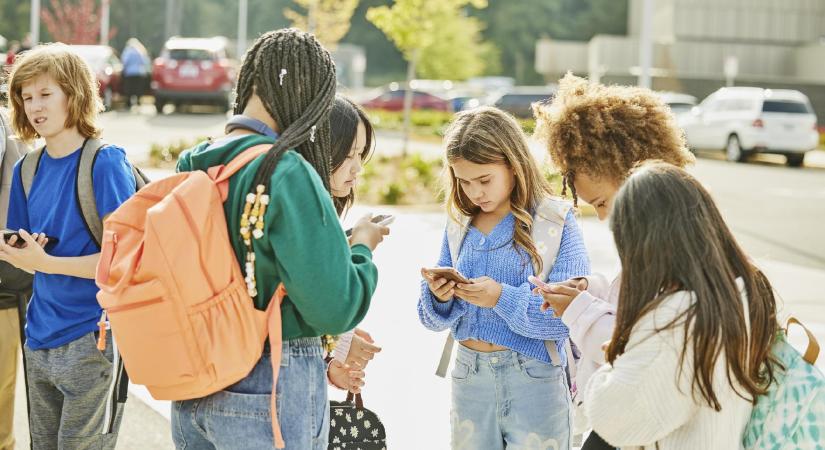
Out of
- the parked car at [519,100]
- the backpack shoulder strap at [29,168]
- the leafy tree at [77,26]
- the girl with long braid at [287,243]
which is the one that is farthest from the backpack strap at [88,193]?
the leafy tree at [77,26]

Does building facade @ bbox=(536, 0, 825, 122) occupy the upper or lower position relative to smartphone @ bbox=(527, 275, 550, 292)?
upper

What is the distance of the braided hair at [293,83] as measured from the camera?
270 centimetres

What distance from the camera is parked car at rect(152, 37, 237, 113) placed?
96.4ft

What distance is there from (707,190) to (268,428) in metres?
1.23

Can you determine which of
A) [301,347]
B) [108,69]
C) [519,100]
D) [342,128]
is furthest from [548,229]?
[519,100]

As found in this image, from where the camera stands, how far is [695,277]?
258 centimetres

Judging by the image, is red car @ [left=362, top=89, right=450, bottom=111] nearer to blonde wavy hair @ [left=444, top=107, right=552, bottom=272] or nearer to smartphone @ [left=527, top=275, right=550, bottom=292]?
blonde wavy hair @ [left=444, top=107, right=552, bottom=272]

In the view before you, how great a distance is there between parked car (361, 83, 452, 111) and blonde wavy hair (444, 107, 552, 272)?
34.7m

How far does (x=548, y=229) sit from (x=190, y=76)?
26.9m

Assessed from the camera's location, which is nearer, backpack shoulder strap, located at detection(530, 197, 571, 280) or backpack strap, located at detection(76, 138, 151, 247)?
backpack shoulder strap, located at detection(530, 197, 571, 280)

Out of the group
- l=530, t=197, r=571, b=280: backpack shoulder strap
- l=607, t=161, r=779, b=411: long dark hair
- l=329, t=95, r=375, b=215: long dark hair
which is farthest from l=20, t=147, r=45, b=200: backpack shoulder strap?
l=607, t=161, r=779, b=411: long dark hair

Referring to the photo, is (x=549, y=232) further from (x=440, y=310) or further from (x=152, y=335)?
(x=152, y=335)

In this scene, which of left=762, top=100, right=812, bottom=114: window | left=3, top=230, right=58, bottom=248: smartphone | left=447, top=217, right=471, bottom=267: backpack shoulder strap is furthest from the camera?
left=762, top=100, right=812, bottom=114: window

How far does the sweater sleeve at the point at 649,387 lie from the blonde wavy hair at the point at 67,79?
2204mm
